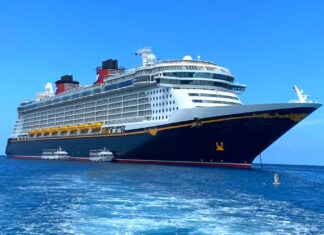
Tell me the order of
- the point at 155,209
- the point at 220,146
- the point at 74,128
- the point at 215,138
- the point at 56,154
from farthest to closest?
1. the point at 56,154
2. the point at 74,128
3. the point at 220,146
4. the point at 215,138
5. the point at 155,209

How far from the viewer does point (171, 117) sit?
43.8 m

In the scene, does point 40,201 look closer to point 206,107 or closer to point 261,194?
point 261,194

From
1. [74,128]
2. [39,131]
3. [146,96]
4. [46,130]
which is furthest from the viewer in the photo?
[39,131]

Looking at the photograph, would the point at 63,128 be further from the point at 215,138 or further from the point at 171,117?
the point at 215,138

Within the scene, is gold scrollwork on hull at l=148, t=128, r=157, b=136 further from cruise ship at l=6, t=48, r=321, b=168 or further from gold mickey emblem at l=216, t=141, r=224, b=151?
gold mickey emblem at l=216, t=141, r=224, b=151

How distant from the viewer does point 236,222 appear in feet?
49.3

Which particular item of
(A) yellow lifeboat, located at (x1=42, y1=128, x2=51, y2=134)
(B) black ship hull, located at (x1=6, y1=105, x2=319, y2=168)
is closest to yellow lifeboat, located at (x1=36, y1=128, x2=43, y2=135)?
(A) yellow lifeboat, located at (x1=42, y1=128, x2=51, y2=134)

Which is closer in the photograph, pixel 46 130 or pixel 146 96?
pixel 146 96

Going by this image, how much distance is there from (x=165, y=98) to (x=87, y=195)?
88.4 feet

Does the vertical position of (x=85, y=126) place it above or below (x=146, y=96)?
below

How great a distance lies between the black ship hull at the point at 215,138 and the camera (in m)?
→ 38.3

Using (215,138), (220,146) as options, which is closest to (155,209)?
(215,138)

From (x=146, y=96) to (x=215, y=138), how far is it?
1422 centimetres

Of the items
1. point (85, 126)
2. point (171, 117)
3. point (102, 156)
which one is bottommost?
point (102, 156)
